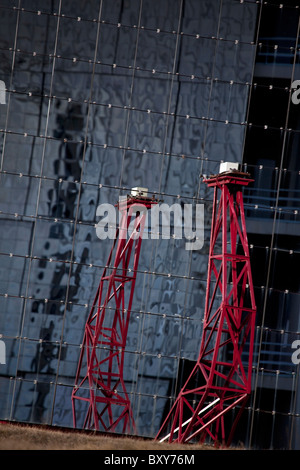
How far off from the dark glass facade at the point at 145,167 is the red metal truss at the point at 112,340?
0.37 m

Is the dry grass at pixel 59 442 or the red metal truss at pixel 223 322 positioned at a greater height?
the red metal truss at pixel 223 322

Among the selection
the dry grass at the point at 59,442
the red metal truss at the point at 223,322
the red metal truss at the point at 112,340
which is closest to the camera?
the dry grass at the point at 59,442

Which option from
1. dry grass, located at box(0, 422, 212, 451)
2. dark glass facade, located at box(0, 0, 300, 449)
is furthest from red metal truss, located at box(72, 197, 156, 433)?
dry grass, located at box(0, 422, 212, 451)

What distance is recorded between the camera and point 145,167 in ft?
86.8

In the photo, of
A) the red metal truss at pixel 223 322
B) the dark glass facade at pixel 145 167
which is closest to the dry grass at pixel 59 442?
the red metal truss at pixel 223 322

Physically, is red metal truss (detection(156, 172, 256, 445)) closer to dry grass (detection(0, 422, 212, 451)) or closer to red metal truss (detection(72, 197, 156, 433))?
red metal truss (detection(72, 197, 156, 433))

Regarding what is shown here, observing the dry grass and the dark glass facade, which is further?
the dark glass facade

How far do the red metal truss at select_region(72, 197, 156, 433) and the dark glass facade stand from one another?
0.37 metres

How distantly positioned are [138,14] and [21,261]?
799cm

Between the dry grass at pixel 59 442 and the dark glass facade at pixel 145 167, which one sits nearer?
the dry grass at pixel 59 442

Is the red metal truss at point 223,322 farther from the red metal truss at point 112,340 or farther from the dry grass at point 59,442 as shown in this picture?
the dry grass at point 59,442

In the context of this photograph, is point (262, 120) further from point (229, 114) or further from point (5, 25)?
point (5, 25)

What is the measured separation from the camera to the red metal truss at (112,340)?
81.5 ft

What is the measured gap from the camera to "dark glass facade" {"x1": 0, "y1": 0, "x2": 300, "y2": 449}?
2577 cm
